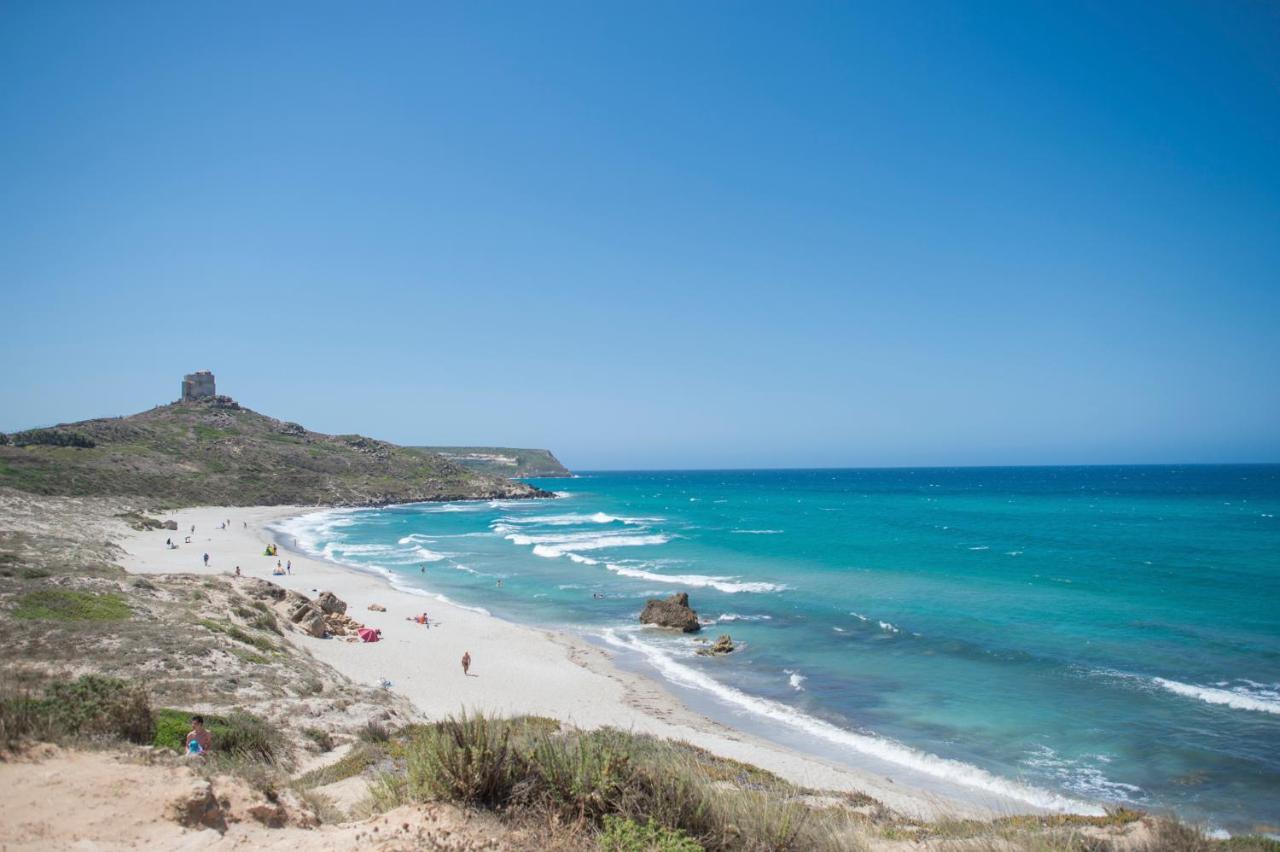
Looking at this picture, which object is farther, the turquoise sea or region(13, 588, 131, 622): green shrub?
region(13, 588, 131, 622): green shrub

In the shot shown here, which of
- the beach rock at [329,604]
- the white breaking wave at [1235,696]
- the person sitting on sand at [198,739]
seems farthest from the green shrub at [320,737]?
the white breaking wave at [1235,696]

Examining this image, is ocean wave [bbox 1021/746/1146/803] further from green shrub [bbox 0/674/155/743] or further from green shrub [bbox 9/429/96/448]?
green shrub [bbox 9/429/96/448]

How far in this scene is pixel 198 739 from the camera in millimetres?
9500

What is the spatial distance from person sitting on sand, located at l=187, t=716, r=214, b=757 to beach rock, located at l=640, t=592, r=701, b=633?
812 inches

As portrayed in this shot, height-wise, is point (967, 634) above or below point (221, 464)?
below

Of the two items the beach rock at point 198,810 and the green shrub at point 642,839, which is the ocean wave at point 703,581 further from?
the beach rock at point 198,810

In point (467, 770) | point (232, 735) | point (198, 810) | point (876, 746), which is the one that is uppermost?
point (467, 770)

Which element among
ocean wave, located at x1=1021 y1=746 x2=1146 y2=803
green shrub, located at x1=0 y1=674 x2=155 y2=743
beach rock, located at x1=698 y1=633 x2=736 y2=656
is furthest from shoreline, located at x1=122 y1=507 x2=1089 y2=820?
green shrub, located at x1=0 y1=674 x2=155 y2=743

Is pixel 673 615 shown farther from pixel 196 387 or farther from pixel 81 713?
pixel 196 387

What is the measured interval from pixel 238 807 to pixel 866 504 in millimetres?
97867

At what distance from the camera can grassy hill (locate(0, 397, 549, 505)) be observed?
71562 millimetres

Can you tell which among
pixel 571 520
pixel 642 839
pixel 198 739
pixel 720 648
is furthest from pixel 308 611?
pixel 571 520

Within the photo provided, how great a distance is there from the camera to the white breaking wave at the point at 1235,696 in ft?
58.2

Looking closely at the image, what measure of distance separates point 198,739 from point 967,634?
26.1 meters
